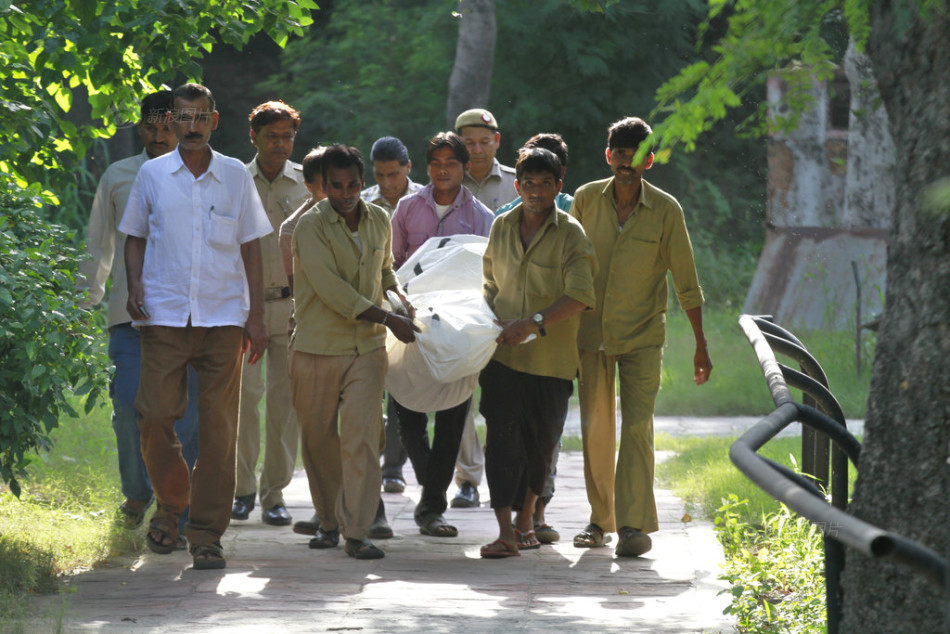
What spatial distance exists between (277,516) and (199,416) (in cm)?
130

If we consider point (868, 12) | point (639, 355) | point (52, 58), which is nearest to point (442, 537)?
point (639, 355)

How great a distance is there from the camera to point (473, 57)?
16391 millimetres

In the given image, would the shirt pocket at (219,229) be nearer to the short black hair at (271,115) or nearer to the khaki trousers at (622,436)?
the short black hair at (271,115)

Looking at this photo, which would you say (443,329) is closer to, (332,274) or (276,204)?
(332,274)

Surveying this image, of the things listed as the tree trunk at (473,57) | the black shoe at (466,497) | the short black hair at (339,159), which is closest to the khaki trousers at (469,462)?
the black shoe at (466,497)

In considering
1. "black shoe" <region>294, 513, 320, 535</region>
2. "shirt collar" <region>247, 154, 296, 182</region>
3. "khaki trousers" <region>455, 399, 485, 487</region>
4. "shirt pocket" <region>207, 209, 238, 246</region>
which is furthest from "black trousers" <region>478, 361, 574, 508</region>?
"shirt collar" <region>247, 154, 296, 182</region>

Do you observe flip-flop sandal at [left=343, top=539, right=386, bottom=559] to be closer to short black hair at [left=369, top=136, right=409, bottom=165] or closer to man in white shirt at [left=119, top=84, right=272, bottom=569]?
man in white shirt at [left=119, top=84, right=272, bottom=569]

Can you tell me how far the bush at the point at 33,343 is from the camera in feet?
18.9

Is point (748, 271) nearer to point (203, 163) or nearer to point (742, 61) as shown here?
point (203, 163)

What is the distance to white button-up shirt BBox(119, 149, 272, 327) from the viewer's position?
6.53m

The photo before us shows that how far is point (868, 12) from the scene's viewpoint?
3436mm

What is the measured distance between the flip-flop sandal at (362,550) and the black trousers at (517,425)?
1.92 ft

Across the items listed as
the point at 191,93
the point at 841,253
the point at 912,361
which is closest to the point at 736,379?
the point at 841,253

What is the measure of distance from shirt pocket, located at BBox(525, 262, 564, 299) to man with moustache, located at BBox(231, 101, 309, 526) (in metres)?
1.62
